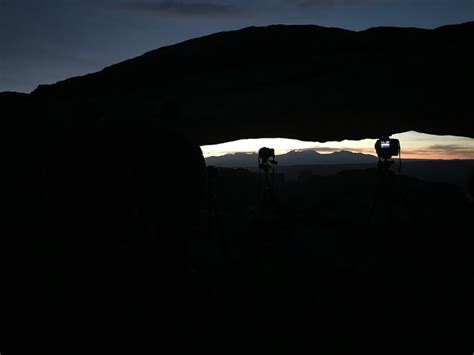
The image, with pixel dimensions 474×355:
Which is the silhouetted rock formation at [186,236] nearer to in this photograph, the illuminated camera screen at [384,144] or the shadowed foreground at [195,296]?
the shadowed foreground at [195,296]

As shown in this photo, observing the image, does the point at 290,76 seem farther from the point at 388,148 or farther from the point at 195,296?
the point at 195,296

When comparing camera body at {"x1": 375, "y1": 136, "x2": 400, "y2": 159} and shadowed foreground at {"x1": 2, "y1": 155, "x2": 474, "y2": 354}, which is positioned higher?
camera body at {"x1": 375, "y1": 136, "x2": 400, "y2": 159}

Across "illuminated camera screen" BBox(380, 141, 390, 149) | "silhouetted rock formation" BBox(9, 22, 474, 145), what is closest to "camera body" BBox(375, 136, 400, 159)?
"illuminated camera screen" BBox(380, 141, 390, 149)

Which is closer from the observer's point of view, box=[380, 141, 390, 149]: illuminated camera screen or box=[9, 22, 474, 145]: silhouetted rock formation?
box=[9, 22, 474, 145]: silhouetted rock formation

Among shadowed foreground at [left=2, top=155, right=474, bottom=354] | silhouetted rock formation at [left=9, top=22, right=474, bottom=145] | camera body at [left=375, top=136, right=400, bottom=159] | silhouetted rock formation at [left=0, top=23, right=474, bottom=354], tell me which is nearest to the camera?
shadowed foreground at [left=2, top=155, right=474, bottom=354]

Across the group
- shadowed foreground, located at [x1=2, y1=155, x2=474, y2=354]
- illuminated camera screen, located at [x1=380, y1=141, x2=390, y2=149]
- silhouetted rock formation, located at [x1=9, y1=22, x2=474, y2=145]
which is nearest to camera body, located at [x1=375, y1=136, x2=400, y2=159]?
illuminated camera screen, located at [x1=380, y1=141, x2=390, y2=149]

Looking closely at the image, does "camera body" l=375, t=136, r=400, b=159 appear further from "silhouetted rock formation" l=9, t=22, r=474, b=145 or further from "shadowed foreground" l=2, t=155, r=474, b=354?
"shadowed foreground" l=2, t=155, r=474, b=354

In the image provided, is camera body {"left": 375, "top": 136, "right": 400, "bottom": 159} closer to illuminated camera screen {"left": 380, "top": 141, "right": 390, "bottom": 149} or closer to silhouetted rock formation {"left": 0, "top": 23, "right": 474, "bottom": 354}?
illuminated camera screen {"left": 380, "top": 141, "right": 390, "bottom": 149}

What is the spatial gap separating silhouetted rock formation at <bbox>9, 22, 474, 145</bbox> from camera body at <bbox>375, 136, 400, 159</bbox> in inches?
41.4

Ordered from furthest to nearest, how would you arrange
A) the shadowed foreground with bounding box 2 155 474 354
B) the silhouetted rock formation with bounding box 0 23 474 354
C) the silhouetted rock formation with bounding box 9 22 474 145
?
the silhouetted rock formation with bounding box 9 22 474 145 < the silhouetted rock formation with bounding box 0 23 474 354 < the shadowed foreground with bounding box 2 155 474 354

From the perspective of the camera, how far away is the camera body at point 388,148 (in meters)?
5.57

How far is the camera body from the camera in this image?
5.57m

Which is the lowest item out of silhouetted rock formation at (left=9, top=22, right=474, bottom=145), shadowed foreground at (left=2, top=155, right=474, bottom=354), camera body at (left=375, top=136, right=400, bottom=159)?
shadowed foreground at (left=2, top=155, right=474, bottom=354)

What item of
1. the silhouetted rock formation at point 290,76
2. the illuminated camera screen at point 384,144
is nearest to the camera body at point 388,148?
the illuminated camera screen at point 384,144
